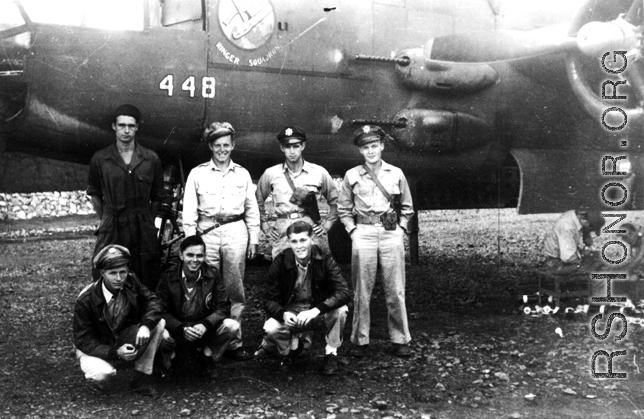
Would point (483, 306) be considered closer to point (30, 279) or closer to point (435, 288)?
point (435, 288)

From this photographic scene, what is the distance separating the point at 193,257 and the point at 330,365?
1197mm

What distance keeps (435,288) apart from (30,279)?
208 inches

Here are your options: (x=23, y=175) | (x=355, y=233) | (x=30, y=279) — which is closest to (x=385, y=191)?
(x=355, y=233)

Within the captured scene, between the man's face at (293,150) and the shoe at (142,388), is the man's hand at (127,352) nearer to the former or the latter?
the shoe at (142,388)

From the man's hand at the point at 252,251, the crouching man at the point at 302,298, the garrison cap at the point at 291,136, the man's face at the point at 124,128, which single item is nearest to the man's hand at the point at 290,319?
the crouching man at the point at 302,298

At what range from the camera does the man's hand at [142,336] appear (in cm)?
397

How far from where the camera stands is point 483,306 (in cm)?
657

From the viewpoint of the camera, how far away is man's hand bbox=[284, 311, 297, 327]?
427 cm

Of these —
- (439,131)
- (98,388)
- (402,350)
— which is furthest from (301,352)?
(439,131)

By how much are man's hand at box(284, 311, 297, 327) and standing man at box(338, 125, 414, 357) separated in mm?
765

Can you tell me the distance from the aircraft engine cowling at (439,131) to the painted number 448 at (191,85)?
1967 mm

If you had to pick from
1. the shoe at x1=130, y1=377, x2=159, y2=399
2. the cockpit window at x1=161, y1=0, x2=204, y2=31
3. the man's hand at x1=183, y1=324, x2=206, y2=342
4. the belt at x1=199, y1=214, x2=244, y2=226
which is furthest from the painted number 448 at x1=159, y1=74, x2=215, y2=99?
the shoe at x1=130, y1=377, x2=159, y2=399

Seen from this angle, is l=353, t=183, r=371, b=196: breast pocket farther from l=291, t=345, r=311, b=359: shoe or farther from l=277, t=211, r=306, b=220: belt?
l=291, t=345, r=311, b=359: shoe

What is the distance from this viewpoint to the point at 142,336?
3.97 meters
